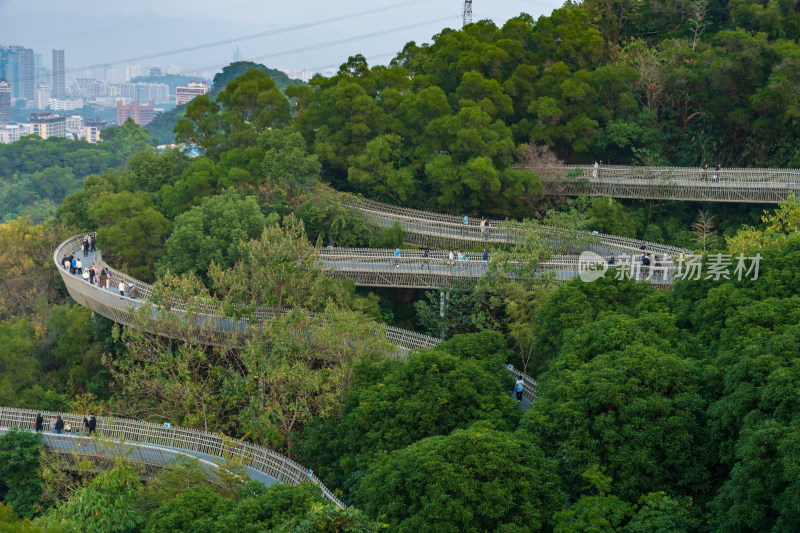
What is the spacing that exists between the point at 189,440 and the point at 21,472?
5441mm

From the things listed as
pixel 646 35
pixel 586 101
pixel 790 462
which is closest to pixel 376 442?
pixel 790 462

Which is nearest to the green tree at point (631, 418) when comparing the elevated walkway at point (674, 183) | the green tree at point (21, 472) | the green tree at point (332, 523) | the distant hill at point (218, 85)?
the green tree at point (332, 523)

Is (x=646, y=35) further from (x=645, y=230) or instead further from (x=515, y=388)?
(x=515, y=388)

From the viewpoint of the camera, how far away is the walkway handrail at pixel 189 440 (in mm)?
24219

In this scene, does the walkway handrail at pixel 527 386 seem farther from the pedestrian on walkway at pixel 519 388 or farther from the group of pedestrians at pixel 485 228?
the group of pedestrians at pixel 485 228

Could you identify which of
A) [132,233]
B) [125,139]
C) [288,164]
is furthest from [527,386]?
[125,139]

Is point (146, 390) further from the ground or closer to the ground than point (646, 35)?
closer to the ground

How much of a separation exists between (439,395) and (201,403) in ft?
33.0

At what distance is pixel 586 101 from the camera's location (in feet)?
148

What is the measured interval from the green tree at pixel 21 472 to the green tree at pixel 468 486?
41.2ft

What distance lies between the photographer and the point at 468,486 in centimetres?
1834

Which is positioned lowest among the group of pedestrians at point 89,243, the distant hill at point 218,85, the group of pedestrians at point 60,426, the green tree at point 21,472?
the green tree at point 21,472

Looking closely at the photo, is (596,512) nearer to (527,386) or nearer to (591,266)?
(527,386)

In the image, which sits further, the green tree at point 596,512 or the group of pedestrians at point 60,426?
the group of pedestrians at point 60,426
